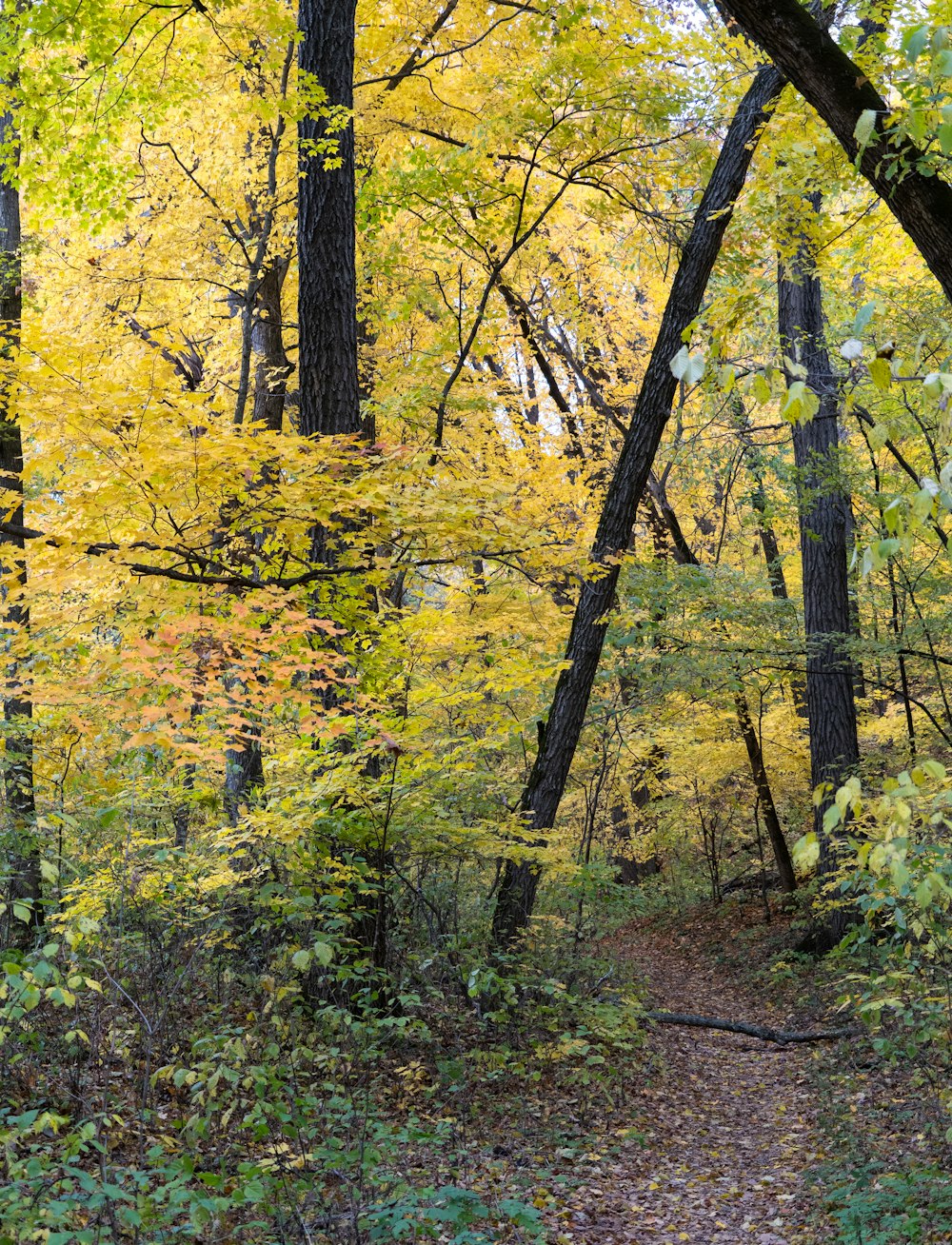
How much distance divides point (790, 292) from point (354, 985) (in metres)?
8.51

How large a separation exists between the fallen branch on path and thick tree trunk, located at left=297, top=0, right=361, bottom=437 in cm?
555

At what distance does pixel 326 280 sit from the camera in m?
6.64

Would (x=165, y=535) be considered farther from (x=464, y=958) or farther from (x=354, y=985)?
(x=464, y=958)

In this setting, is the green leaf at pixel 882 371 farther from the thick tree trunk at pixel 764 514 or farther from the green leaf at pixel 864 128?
the thick tree trunk at pixel 764 514

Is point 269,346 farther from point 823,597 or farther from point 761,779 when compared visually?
point 761,779

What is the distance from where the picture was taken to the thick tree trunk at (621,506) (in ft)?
24.4

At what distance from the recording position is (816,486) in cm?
1002

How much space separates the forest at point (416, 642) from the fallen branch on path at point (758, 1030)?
0.09m

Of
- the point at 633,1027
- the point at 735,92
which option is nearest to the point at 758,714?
the point at 633,1027

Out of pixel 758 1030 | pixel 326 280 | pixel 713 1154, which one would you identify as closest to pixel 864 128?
pixel 326 280

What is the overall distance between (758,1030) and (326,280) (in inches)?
296

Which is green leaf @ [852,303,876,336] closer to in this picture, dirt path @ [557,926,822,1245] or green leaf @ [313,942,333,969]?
green leaf @ [313,942,333,969]

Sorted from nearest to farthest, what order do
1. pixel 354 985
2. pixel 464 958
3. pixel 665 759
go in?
1. pixel 354 985
2. pixel 464 958
3. pixel 665 759

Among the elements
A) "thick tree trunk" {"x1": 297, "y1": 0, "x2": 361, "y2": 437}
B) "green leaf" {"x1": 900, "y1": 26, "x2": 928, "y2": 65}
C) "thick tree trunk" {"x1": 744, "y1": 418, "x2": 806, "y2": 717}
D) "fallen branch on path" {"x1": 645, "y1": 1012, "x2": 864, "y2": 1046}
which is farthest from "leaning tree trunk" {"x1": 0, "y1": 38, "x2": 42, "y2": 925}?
"thick tree trunk" {"x1": 744, "y1": 418, "x2": 806, "y2": 717}
